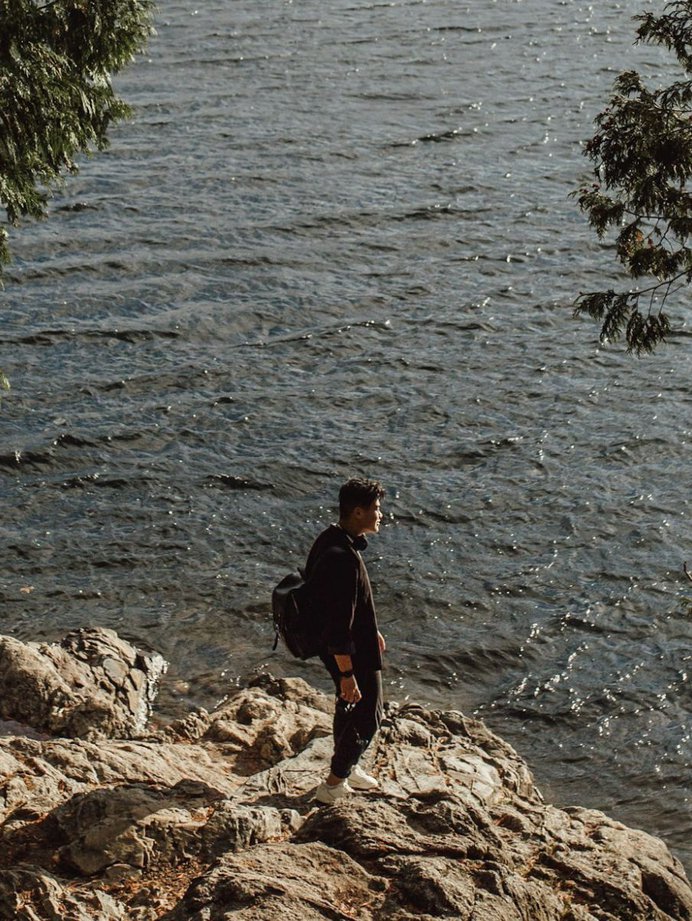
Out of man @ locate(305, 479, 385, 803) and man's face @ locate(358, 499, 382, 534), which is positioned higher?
man's face @ locate(358, 499, 382, 534)

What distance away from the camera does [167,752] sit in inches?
396

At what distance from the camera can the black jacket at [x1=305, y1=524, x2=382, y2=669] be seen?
8.35 m

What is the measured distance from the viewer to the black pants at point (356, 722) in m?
8.74

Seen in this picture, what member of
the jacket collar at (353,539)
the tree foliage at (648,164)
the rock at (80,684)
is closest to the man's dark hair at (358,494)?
the jacket collar at (353,539)

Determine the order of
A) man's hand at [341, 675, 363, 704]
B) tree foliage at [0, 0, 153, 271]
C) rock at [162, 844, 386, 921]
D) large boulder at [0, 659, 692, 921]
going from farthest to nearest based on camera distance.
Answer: tree foliage at [0, 0, 153, 271]
man's hand at [341, 675, 363, 704]
large boulder at [0, 659, 692, 921]
rock at [162, 844, 386, 921]

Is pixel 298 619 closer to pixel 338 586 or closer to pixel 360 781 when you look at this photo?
pixel 338 586

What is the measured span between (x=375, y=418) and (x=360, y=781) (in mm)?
10011

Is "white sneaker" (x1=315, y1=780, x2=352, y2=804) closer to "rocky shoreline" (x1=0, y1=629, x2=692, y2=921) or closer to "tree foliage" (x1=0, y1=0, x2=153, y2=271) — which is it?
"rocky shoreline" (x1=0, y1=629, x2=692, y2=921)

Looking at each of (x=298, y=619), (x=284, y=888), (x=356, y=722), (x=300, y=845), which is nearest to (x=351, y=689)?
(x=356, y=722)

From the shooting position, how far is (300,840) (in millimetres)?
8109

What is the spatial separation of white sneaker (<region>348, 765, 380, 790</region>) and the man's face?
170cm

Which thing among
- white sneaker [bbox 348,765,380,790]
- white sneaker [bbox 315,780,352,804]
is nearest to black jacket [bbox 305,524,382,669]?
white sneaker [bbox 315,780,352,804]

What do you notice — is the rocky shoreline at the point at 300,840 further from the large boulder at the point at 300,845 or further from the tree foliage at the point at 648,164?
the tree foliage at the point at 648,164

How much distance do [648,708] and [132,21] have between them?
25.9ft
